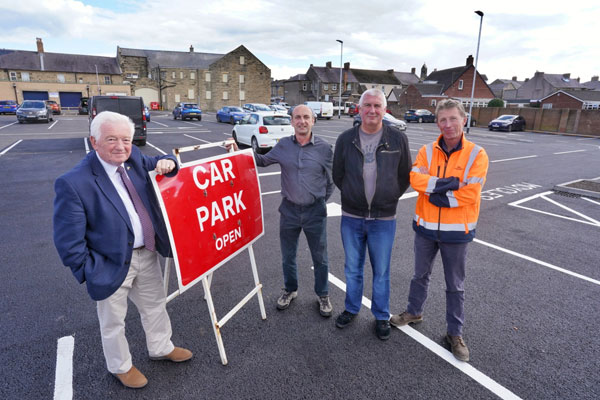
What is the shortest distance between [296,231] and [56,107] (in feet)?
145

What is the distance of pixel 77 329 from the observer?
10.6 feet

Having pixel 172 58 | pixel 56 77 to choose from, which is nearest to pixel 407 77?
pixel 172 58

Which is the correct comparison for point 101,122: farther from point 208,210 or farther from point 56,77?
point 56,77

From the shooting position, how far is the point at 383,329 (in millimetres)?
3229

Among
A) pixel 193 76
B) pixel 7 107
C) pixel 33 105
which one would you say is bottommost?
pixel 7 107

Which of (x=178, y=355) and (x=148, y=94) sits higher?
(x=148, y=94)

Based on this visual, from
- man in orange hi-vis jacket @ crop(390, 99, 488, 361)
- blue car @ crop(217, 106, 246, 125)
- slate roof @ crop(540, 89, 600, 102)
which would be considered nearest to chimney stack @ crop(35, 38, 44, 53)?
blue car @ crop(217, 106, 246, 125)

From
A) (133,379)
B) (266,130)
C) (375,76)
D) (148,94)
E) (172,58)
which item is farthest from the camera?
(375,76)

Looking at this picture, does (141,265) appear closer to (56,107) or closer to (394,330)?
(394,330)

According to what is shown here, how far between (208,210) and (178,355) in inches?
49.1

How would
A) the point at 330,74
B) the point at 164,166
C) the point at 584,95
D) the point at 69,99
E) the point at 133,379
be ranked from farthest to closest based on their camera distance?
the point at 330,74 < the point at 69,99 < the point at 584,95 < the point at 133,379 < the point at 164,166

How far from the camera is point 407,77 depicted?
80625mm

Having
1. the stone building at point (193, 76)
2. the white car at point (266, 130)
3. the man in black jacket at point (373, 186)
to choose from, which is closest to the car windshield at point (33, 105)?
the white car at point (266, 130)

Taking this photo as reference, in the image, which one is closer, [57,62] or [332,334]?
[332,334]
